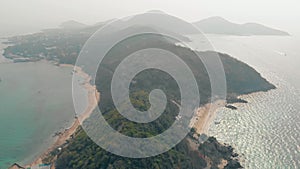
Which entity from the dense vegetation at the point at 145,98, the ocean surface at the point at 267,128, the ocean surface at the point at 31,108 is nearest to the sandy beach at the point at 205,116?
the ocean surface at the point at 267,128

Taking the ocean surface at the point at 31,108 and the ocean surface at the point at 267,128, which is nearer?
the ocean surface at the point at 267,128

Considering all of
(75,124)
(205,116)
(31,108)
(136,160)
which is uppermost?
(136,160)

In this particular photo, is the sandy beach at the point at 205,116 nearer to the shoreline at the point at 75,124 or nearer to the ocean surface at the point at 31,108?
the shoreline at the point at 75,124

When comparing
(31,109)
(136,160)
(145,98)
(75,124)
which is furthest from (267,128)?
(31,109)

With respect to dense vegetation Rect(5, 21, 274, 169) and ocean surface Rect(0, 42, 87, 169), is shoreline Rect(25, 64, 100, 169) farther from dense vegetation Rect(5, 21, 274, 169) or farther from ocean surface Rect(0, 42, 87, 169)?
dense vegetation Rect(5, 21, 274, 169)

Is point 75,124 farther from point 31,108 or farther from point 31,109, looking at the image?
point 31,108

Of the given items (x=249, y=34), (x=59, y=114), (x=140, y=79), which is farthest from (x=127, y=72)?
(x=249, y=34)

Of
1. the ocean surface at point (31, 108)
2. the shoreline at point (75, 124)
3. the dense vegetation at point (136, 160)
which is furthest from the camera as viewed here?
the ocean surface at point (31, 108)
